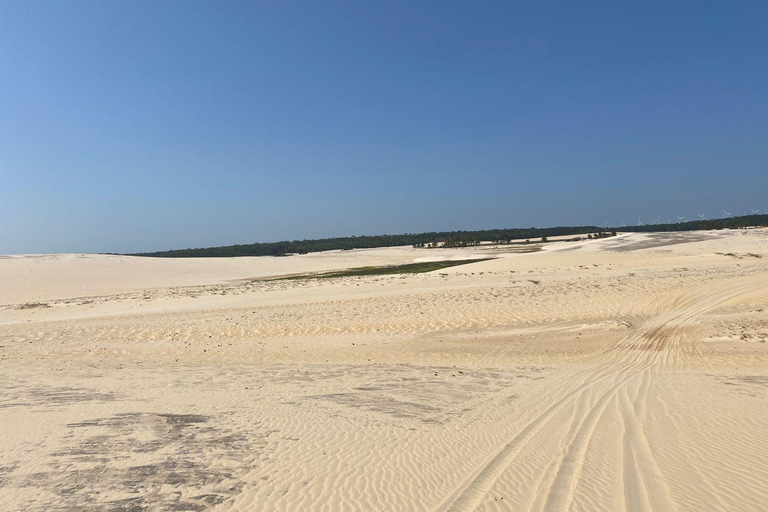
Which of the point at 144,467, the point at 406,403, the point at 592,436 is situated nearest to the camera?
the point at 144,467

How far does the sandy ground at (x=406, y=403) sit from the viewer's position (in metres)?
5.27

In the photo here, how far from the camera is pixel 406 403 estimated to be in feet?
29.6

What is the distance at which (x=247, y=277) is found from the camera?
153 ft

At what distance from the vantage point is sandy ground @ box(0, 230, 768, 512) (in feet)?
17.3

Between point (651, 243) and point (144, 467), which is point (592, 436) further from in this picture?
point (651, 243)

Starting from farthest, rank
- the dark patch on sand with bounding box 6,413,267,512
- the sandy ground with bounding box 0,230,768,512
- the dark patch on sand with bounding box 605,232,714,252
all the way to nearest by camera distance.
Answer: the dark patch on sand with bounding box 605,232,714,252
the sandy ground with bounding box 0,230,768,512
the dark patch on sand with bounding box 6,413,267,512

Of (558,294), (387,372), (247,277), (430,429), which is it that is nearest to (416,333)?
(387,372)

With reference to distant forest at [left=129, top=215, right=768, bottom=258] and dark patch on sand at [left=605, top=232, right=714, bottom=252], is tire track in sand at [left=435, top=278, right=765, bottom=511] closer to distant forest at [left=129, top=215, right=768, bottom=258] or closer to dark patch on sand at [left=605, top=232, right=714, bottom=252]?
dark patch on sand at [left=605, top=232, right=714, bottom=252]

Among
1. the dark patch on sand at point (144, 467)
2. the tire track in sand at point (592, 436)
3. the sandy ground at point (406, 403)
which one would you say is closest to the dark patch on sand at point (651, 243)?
the sandy ground at point (406, 403)

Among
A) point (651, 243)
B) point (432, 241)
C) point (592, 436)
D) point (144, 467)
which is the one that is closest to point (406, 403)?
point (592, 436)

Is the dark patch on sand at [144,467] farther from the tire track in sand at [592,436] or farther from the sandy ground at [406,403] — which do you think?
the tire track in sand at [592,436]

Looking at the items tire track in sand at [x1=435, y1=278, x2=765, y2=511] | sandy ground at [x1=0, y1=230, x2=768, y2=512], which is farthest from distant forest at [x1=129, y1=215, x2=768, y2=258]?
tire track in sand at [x1=435, y1=278, x2=765, y2=511]

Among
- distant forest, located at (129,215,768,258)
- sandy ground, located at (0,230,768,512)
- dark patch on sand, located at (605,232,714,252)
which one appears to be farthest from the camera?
distant forest, located at (129,215,768,258)

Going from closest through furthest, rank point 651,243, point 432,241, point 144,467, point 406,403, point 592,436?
point 144,467
point 592,436
point 406,403
point 651,243
point 432,241
